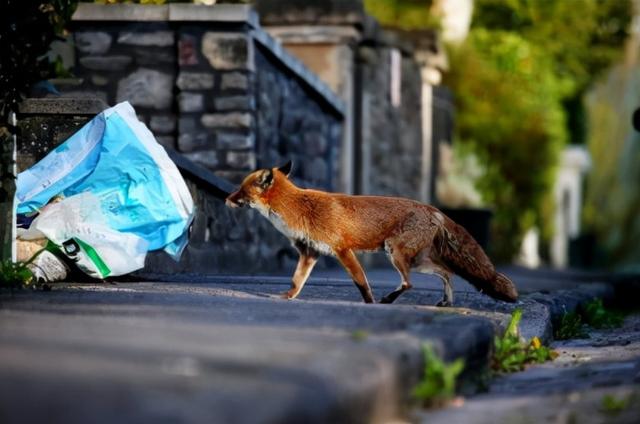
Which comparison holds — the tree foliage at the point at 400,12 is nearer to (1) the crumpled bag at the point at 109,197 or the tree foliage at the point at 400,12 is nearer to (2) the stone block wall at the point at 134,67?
(2) the stone block wall at the point at 134,67

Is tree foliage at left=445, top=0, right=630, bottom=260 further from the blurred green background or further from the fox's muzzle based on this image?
the fox's muzzle

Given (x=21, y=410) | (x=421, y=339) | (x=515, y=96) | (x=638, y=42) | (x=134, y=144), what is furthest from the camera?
(x=638, y=42)

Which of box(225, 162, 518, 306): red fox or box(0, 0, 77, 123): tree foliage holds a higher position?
box(0, 0, 77, 123): tree foliage

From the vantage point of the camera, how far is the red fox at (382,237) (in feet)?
24.0

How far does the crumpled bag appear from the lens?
7.94 m

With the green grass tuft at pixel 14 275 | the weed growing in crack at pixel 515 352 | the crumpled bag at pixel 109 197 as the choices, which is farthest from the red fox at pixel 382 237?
the green grass tuft at pixel 14 275

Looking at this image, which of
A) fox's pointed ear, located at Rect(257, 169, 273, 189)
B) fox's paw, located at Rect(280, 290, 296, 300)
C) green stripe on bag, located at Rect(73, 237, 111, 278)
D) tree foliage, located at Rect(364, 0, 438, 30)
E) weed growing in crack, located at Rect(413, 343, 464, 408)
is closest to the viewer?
weed growing in crack, located at Rect(413, 343, 464, 408)

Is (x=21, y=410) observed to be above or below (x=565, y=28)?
below

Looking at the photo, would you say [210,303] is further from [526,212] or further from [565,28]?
[565,28]

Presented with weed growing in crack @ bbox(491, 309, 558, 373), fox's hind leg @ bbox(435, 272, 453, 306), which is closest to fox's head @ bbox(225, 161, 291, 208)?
fox's hind leg @ bbox(435, 272, 453, 306)

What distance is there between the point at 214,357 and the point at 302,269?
335cm

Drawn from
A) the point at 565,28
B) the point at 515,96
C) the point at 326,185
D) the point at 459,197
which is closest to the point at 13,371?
the point at 326,185

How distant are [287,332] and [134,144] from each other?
349 cm

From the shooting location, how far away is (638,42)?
1359 inches
